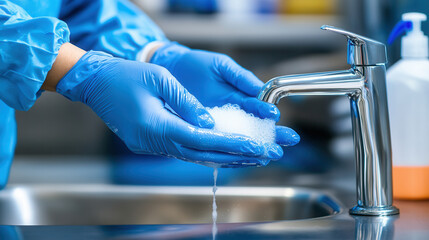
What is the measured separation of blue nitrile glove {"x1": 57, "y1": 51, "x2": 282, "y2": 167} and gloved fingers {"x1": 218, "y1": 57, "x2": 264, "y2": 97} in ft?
0.46

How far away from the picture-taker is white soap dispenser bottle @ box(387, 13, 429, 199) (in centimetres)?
76

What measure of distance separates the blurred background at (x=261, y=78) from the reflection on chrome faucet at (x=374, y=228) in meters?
0.39

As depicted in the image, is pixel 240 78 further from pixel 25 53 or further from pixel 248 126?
pixel 25 53

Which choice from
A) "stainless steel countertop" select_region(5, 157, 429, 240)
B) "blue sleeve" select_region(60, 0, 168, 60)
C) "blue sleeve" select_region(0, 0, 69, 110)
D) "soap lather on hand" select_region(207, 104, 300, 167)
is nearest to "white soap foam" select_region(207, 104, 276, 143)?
"soap lather on hand" select_region(207, 104, 300, 167)

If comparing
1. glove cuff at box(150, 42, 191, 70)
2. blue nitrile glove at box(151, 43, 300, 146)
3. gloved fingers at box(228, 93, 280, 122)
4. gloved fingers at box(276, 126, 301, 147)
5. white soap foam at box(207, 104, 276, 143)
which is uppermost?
glove cuff at box(150, 42, 191, 70)

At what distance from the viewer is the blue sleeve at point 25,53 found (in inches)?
27.1

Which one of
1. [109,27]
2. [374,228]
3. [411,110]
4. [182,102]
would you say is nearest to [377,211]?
[374,228]

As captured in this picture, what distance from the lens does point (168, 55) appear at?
0.92m

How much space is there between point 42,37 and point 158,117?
19 centimetres

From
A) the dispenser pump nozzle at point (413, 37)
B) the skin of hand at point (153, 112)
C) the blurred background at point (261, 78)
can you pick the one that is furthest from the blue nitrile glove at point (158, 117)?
the blurred background at point (261, 78)

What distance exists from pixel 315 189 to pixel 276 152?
33 cm

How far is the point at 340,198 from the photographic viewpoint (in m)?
0.87

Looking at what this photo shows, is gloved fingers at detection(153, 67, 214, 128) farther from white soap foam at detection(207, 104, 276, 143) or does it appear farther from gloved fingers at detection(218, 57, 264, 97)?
gloved fingers at detection(218, 57, 264, 97)

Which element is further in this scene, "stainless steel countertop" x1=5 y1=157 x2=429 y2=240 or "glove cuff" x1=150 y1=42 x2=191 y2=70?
"glove cuff" x1=150 y1=42 x2=191 y2=70
